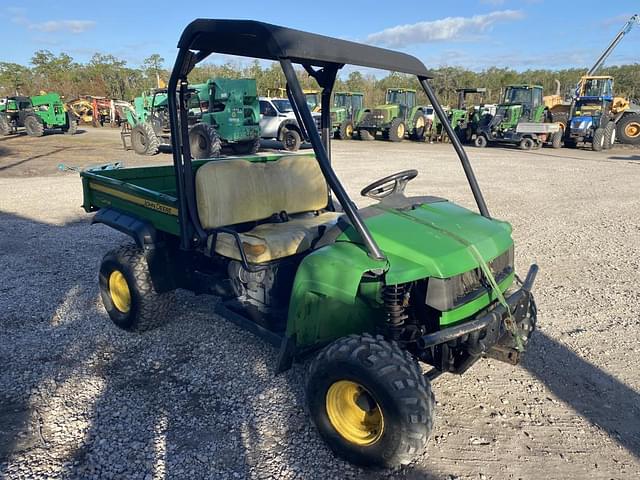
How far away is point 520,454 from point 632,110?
20.0m

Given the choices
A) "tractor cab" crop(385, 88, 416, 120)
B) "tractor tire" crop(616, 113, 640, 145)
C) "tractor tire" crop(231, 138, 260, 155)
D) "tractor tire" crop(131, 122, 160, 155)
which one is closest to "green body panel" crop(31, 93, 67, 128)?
"tractor tire" crop(131, 122, 160, 155)

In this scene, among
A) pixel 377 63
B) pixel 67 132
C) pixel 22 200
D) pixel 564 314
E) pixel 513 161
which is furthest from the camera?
pixel 67 132

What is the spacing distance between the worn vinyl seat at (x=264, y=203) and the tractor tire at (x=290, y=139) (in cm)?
1248

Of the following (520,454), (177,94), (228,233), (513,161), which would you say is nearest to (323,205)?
(228,233)

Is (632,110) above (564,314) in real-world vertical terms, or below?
above

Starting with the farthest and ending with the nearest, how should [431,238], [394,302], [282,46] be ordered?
[431,238] → [394,302] → [282,46]

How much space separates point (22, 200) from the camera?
838 cm

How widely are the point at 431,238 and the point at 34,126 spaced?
2158 centimetres

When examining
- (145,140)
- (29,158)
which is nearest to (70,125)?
(29,158)

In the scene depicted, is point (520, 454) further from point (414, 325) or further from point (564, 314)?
point (564, 314)

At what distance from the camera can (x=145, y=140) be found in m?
14.2

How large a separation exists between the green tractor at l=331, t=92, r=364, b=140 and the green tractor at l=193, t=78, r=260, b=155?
7.66 meters

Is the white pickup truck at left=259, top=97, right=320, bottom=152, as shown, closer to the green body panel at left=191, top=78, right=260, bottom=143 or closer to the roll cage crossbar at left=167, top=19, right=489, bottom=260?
the green body panel at left=191, top=78, right=260, bottom=143

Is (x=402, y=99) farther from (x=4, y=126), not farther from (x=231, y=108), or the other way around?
(x=4, y=126)
